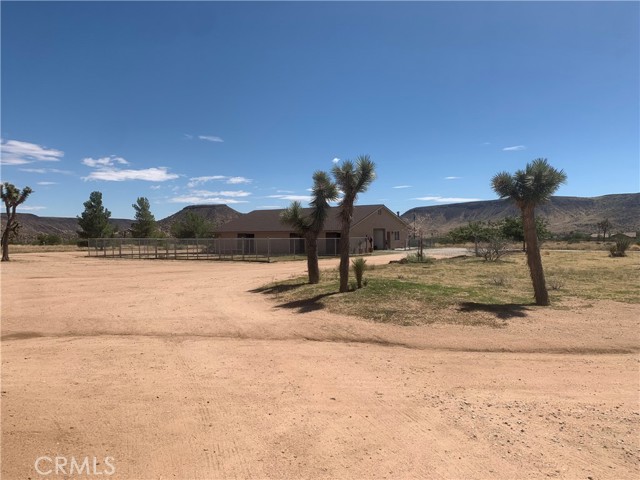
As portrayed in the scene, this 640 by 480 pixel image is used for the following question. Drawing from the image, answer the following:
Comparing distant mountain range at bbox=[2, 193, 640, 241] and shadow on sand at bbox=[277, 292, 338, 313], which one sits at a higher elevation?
distant mountain range at bbox=[2, 193, 640, 241]

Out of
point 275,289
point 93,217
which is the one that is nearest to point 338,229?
point 275,289

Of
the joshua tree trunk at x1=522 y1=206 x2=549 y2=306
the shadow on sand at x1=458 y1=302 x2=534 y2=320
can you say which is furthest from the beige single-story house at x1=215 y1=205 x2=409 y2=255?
the shadow on sand at x1=458 y1=302 x2=534 y2=320

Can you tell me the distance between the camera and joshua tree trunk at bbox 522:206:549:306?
41.8 ft

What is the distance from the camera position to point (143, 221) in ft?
285

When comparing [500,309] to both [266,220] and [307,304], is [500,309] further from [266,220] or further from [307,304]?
[266,220]

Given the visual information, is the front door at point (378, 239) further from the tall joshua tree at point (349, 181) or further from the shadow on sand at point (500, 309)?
the shadow on sand at point (500, 309)

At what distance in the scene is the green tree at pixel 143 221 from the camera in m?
86.6

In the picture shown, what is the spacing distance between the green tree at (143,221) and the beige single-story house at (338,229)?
35.3 m

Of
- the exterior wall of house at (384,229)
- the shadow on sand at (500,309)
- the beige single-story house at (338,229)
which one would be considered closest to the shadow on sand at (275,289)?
the shadow on sand at (500,309)

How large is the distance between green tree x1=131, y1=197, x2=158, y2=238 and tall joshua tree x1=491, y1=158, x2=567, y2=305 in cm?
8219

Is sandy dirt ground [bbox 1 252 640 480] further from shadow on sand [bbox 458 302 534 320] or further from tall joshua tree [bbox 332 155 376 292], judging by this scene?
tall joshua tree [bbox 332 155 376 292]

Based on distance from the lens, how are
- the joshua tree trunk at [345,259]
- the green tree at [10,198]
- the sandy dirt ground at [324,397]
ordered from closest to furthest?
the sandy dirt ground at [324,397], the joshua tree trunk at [345,259], the green tree at [10,198]

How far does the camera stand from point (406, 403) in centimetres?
589

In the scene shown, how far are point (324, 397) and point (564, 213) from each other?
15328 cm
